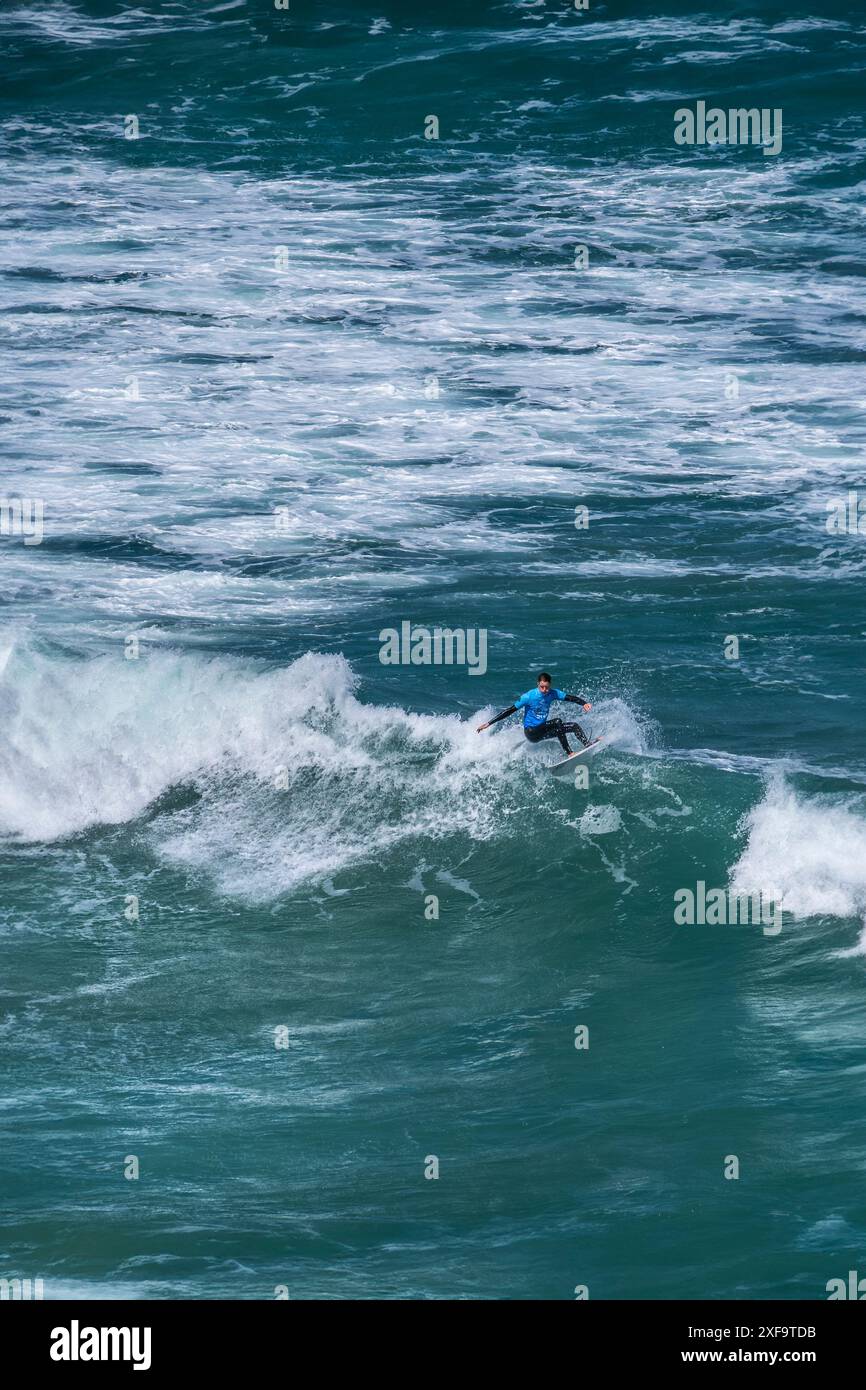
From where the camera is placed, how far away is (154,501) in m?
28.4

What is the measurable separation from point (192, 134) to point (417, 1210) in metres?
34.6

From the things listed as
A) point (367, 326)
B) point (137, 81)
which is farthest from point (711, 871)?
point (137, 81)

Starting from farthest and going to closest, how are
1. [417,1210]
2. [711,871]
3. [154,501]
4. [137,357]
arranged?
1. [137,357]
2. [154,501]
3. [711,871]
4. [417,1210]

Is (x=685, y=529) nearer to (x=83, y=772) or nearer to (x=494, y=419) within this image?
(x=494, y=419)
